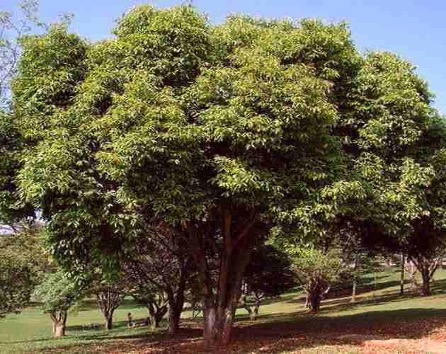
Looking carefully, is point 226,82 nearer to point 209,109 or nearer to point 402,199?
point 209,109

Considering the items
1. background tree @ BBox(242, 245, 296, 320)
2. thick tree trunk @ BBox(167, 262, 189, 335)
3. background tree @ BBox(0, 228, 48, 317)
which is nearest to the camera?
thick tree trunk @ BBox(167, 262, 189, 335)

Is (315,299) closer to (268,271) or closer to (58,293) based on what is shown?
(268,271)

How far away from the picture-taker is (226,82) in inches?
547

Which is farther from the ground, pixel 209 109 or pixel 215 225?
pixel 209 109

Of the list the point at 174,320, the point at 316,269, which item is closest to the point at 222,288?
the point at 174,320

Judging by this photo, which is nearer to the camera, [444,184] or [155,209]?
[155,209]

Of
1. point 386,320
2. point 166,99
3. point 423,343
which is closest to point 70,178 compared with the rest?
point 166,99

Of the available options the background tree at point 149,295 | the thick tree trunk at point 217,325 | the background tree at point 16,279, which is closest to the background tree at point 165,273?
the background tree at point 149,295

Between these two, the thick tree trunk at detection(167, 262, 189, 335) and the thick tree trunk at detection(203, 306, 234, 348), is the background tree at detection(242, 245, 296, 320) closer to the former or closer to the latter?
the thick tree trunk at detection(167, 262, 189, 335)

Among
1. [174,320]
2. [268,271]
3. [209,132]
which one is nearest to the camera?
[209,132]

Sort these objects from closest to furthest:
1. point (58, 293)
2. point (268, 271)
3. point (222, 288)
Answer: point (222, 288) < point (58, 293) < point (268, 271)

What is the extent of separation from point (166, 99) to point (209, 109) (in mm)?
1151

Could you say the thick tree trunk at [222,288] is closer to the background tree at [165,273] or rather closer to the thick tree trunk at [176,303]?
the background tree at [165,273]

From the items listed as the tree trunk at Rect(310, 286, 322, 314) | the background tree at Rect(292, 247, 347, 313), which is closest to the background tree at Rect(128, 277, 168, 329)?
the background tree at Rect(292, 247, 347, 313)
